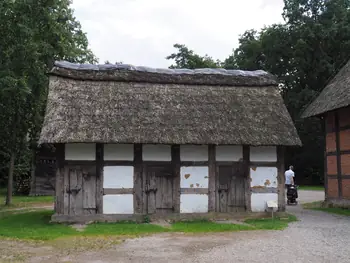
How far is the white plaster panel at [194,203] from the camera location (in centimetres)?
1375

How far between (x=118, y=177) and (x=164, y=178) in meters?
1.48

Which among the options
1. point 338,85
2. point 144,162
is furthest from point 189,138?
point 338,85

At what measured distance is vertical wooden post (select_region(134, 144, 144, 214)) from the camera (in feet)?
44.2

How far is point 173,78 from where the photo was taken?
15.5 metres

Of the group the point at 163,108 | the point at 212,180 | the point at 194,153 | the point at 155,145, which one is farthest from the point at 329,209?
the point at 163,108

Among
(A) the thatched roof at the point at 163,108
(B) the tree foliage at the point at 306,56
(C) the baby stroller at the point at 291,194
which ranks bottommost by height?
(C) the baby stroller at the point at 291,194

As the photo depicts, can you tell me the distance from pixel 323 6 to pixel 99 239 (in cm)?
3139

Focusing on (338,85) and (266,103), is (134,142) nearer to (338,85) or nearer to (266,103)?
(266,103)

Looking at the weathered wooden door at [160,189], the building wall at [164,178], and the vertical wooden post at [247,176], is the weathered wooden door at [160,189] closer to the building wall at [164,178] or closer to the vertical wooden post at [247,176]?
the building wall at [164,178]

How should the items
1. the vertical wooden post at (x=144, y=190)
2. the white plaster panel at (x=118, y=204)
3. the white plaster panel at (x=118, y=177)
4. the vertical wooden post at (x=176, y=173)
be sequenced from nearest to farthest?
the white plaster panel at (x=118, y=204) → the white plaster panel at (x=118, y=177) → the vertical wooden post at (x=144, y=190) → the vertical wooden post at (x=176, y=173)

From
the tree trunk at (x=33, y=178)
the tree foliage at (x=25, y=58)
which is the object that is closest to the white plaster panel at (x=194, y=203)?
the tree foliage at (x=25, y=58)

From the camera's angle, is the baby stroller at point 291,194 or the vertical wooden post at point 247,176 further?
the baby stroller at point 291,194

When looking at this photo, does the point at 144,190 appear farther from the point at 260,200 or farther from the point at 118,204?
the point at 260,200

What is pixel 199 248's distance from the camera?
9375 mm
